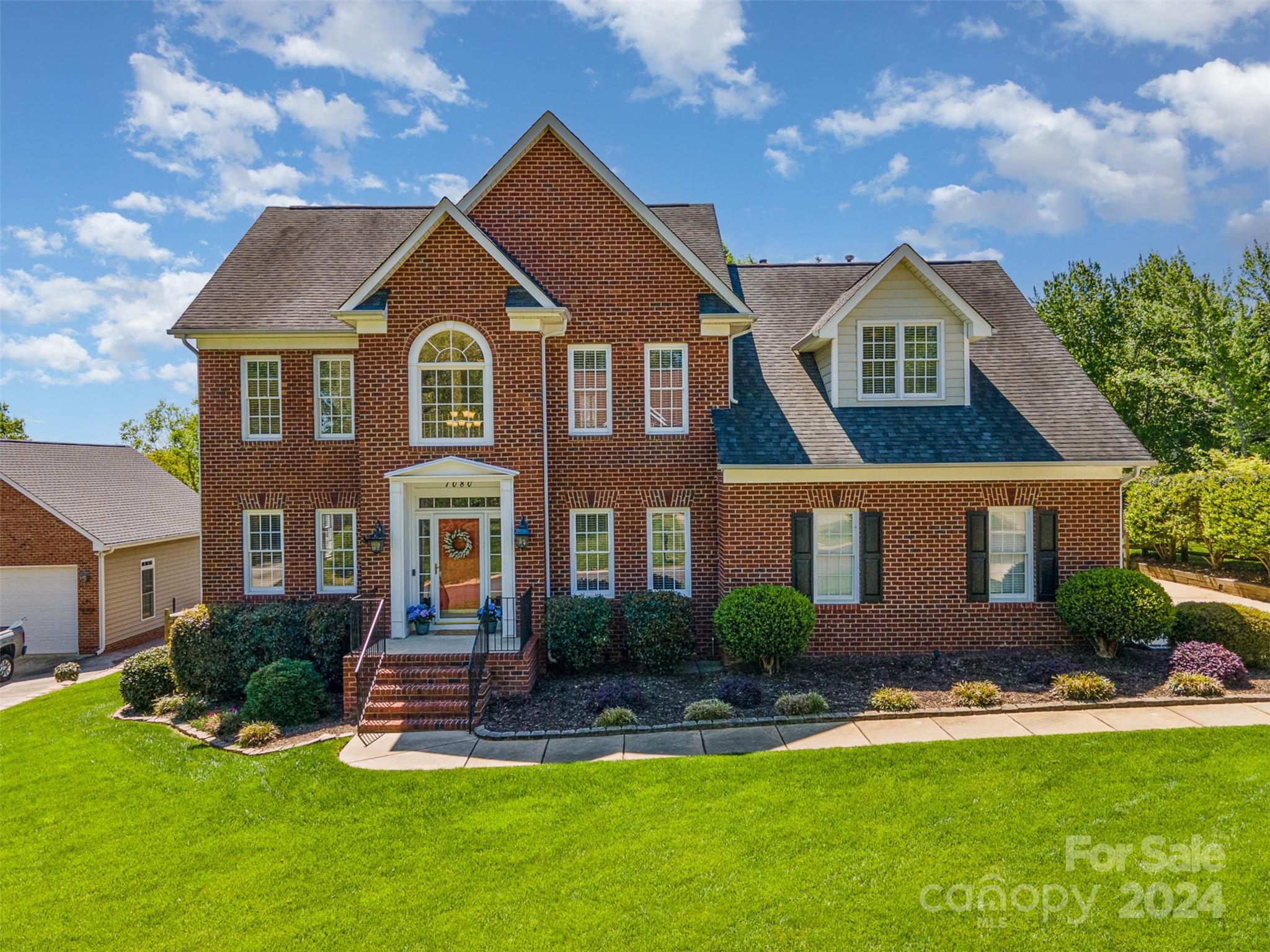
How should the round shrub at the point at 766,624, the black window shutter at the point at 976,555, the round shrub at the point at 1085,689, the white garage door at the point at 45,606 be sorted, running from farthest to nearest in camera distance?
the white garage door at the point at 45,606, the black window shutter at the point at 976,555, the round shrub at the point at 766,624, the round shrub at the point at 1085,689

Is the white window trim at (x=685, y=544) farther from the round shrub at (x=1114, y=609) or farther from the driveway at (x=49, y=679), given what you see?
the driveway at (x=49, y=679)

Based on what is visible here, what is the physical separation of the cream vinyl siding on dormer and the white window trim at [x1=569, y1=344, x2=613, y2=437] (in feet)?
15.7

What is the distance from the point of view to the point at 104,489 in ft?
81.6

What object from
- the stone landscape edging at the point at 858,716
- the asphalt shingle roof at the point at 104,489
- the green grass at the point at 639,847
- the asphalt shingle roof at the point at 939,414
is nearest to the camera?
the green grass at the point at 639,847

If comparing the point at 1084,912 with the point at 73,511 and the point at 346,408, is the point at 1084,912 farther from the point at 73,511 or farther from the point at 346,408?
the point at 73,511

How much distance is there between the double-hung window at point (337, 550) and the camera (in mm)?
15305

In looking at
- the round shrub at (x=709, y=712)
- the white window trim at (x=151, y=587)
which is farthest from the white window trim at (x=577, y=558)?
the white window trim at (x=151, y=587)

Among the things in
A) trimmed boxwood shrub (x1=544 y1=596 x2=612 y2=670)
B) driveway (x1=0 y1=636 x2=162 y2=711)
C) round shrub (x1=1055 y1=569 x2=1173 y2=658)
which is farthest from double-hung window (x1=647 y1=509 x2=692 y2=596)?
driveway (x1=0 y1=636 x2=162 y2=711)

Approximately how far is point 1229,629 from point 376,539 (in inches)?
612

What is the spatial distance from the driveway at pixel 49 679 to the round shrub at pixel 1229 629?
24503mm

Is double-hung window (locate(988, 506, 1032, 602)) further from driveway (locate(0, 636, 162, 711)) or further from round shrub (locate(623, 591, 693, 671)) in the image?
driveway (locate(0, 636, 162, 711))

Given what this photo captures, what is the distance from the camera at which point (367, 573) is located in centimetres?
1394

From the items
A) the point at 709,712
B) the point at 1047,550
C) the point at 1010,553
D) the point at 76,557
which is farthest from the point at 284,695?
the point at 76,557

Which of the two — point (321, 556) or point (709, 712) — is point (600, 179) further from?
point (709, 712)
